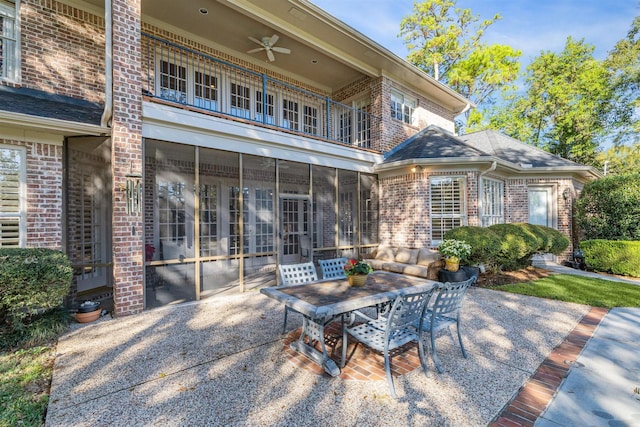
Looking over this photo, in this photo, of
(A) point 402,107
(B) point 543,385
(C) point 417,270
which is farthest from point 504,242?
(A) point 402,107

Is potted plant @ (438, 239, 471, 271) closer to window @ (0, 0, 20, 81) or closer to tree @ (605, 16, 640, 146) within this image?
window @ (0, 0, 20, 81)

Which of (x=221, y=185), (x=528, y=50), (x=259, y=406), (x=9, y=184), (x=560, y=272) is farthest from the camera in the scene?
(x=528, y=50)

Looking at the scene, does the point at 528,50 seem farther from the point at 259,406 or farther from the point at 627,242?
the point at 259,406

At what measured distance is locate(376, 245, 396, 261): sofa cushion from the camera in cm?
892

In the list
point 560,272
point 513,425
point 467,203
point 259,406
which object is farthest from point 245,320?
point 560,272

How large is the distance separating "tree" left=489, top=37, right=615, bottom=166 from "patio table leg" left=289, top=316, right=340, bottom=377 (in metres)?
23.1

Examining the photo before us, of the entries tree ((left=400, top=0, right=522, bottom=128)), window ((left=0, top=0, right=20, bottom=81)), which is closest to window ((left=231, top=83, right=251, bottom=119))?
window ((left=0, top=0, right=20, bottom=81))

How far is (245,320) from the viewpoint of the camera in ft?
16.0

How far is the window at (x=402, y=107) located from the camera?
10539mm

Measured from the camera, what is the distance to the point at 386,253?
9.07 metres

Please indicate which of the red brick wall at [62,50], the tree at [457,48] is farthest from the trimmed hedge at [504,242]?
the tree at [457,48]

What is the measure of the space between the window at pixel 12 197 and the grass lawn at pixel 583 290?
9651 mm

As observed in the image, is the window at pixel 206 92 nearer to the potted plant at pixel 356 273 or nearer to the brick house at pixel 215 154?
the brick house at pixel 215 154

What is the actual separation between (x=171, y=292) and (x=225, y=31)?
6.63 meters
